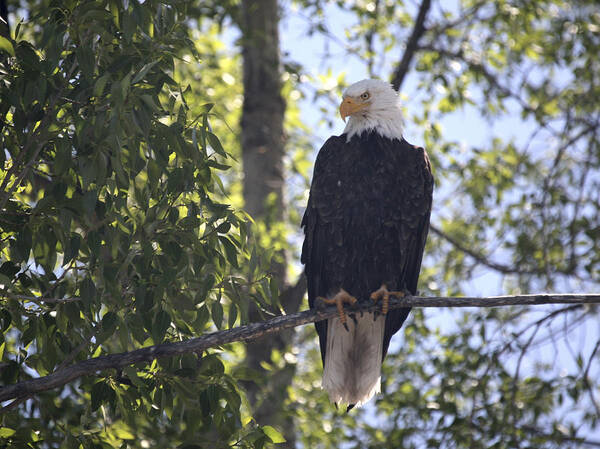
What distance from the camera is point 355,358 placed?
4.45m

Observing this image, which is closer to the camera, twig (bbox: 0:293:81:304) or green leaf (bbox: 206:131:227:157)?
twig (bbox: 0:293:81:304)

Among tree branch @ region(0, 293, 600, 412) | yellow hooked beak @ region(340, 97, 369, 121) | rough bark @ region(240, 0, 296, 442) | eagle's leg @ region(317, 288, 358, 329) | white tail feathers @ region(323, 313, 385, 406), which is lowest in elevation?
tree branch @ region(0, 293, 600, 412)

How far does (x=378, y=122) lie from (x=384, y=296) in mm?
1137

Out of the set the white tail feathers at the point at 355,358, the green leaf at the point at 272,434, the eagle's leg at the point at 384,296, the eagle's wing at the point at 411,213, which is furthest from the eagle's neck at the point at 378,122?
the green leaf at the point at 272,434

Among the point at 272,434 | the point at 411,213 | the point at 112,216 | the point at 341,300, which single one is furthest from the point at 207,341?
the point at 411,213

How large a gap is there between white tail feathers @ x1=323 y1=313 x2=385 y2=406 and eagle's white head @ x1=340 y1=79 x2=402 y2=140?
1151mm

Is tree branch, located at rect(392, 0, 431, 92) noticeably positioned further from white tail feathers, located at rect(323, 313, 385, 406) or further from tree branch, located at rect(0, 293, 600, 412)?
tree branch, located at rect(0, 293, 600, 412)

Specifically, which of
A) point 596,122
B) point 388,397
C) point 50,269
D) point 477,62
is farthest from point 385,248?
point 477,62

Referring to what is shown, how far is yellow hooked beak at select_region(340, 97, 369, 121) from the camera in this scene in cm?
455

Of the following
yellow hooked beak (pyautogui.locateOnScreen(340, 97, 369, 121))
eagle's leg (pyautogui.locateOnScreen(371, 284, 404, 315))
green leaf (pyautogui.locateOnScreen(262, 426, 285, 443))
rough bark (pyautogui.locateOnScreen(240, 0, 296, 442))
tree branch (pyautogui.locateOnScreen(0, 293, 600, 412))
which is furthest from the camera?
rough bark (pyautogui.locateOnScreen(240, 0, 296, 442))

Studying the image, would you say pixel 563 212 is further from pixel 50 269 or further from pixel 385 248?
pixel 50 269

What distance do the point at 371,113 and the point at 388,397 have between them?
209cm

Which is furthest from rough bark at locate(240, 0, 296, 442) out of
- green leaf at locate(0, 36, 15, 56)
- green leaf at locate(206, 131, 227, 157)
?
green leaf at locate(0, 36, 15, 56)

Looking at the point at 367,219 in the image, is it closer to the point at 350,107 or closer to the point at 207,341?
the point at 350,107
